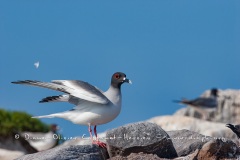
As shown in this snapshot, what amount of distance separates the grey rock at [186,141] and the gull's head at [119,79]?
1.39 m

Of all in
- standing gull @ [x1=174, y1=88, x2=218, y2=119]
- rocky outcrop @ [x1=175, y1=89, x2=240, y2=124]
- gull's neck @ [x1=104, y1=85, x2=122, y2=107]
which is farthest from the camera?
standing gull @ [x1=174, y1=88, x2=218, y2=119]

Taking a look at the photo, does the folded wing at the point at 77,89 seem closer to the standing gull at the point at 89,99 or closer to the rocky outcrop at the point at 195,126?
the standing gull at the point at 89,99

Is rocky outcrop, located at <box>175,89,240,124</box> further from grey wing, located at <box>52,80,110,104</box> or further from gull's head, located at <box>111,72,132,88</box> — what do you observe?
grey wing, located at <box>52,80,110,104</box>

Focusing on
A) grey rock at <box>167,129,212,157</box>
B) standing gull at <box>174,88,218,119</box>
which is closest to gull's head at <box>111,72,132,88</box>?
grey rock at <box>167,129,212,157</box>

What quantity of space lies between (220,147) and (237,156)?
1.56 ft

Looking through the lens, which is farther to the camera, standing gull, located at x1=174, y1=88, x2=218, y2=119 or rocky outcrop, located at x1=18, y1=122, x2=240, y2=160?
standing gull, located at x1=174, y1=88, x2=218, y2=119

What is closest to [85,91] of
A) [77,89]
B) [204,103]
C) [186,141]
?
[77,89]

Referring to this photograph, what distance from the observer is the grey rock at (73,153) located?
1127cm

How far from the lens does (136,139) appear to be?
1184 cm

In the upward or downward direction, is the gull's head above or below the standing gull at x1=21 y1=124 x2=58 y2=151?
below

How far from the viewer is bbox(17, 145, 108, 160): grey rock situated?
11273 millimetres

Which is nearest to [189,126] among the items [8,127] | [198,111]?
[198,111]

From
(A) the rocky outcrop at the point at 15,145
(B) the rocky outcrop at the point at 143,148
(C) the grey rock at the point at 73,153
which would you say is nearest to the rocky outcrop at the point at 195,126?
(A) the rocky outcrop at the point at 15,145

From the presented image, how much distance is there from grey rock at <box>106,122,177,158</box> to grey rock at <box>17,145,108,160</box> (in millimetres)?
211
